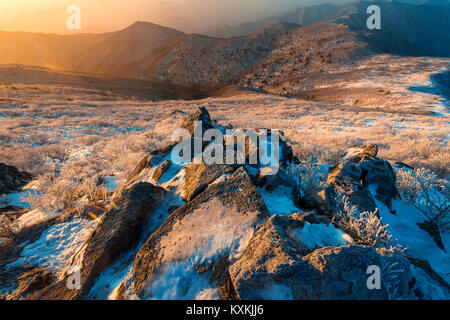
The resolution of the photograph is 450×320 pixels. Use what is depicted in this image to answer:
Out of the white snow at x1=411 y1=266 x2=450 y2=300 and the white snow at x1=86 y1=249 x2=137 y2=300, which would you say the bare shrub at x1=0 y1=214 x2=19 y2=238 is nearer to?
the white snow at x1=86 y1=249 x2=137 y2=300

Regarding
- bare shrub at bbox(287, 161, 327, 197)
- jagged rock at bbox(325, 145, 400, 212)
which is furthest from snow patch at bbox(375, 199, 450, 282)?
bare shrub at bbox(287, 161, 327, 197)

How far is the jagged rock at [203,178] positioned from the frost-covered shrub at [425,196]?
4276mm

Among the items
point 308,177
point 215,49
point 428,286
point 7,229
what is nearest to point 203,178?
point 308,177

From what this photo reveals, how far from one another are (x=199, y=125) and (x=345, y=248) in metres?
5.05

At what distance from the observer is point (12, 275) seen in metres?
2.93

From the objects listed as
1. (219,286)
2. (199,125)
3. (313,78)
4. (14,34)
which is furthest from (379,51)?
(14,34)

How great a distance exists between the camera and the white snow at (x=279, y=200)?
3.19 m

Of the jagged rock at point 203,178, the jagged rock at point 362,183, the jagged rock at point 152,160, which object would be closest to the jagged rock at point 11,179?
the jagged rock at point 152,160

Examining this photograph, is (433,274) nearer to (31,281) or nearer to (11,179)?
(31,281)

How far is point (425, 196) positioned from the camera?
15.7 feet

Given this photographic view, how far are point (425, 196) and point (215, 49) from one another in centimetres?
8806

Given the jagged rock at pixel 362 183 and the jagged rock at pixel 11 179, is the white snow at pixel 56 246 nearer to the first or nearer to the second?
the jagged rock at pixel 11 179

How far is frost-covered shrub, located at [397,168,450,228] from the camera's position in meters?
4.19
